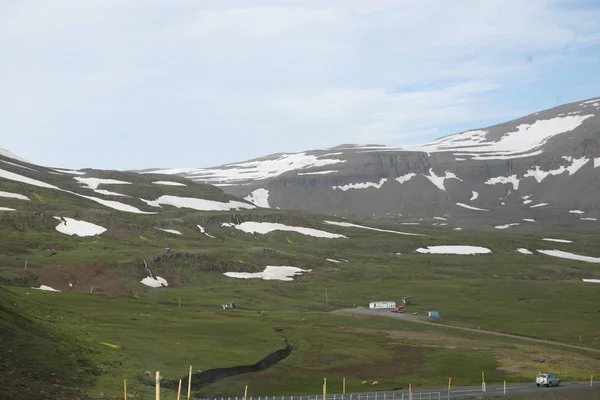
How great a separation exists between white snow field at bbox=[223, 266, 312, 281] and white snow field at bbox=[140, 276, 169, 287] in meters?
17.3

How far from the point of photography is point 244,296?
16125 cm

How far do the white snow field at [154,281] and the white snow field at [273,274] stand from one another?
680 inches

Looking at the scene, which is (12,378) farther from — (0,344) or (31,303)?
(31,303)

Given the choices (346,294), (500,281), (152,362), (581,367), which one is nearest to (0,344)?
(152,362)

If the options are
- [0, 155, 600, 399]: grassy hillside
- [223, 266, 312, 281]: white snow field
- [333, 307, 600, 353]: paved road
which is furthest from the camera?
[223, 266, 312, 281]: white snow field

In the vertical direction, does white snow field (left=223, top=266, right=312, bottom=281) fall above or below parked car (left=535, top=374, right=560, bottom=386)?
below

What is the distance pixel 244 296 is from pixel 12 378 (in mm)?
113368

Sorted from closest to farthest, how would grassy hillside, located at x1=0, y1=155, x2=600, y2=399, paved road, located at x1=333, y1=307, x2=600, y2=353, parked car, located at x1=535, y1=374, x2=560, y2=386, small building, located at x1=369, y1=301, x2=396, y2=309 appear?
grassy hillside, located at x1=0, y1=155, x2=600, y2=399
parked car, located at x1=535, y1=374, x2=560, y2=386
paved road, located at x1=333, y1=307, x2=600, y2=353
small building, located at x1=369, y1=301, x2=396, y2=309

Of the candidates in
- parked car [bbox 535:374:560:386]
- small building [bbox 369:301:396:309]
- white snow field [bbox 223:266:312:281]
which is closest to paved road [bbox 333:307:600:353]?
small building [bbox 369:301:396:309]

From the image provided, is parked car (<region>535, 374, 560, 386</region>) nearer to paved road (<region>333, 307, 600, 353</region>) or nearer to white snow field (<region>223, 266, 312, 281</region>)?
paved road (<region>333, 307, 600, 353</region>)

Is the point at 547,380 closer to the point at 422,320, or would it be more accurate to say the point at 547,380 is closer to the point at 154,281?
the point at 422,320

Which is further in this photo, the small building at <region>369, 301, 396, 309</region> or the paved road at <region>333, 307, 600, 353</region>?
the small building at <region>369, 301, 396, 309</region>

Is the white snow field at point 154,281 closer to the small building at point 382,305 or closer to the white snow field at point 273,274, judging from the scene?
the white snow field at point 273,274

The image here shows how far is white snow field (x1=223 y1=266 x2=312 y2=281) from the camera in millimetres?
188125
